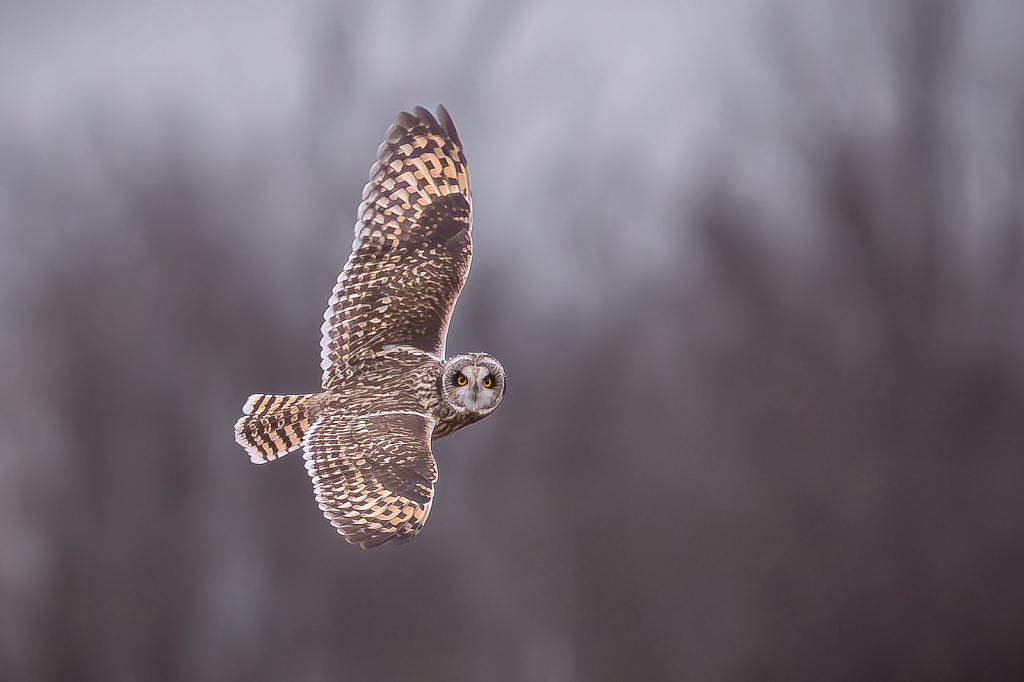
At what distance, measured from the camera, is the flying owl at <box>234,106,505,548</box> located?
0.73m

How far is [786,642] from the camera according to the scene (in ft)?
11.1

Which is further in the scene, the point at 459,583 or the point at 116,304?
the point at 459,583

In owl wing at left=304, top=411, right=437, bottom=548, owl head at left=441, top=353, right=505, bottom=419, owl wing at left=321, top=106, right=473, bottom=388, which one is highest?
owl wing at left=321, top=106, right=473, bottom=388

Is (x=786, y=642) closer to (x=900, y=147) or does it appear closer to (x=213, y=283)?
(x=900, y=147)

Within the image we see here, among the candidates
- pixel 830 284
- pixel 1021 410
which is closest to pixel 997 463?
pixel 1021 410

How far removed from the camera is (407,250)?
0.99 m

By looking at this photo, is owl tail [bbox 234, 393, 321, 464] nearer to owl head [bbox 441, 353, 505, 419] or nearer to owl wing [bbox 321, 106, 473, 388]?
owl wing [bbox 321, 106, 473, 388]

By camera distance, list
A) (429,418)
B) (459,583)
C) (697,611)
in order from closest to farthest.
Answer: (429,418)
(459,583)
(697,611)

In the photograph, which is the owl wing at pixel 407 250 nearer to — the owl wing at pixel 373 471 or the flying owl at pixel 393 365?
the flying owl at pixel 393 365

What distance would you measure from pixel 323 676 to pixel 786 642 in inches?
87.2

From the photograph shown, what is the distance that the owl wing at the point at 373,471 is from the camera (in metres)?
0.69

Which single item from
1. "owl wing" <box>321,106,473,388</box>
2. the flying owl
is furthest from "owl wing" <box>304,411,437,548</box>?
"owl wing" <box>321,106,473,388</box>

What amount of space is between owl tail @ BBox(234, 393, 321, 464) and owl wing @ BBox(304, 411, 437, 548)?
5 centimetres

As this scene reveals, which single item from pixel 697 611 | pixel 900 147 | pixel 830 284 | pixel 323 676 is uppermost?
pixel 900 147
